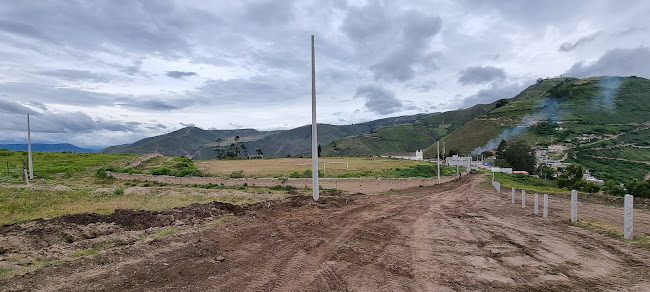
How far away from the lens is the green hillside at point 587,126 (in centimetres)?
8525

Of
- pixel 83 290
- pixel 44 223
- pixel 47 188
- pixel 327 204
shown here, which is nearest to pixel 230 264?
pixel 83 290

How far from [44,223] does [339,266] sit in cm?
918

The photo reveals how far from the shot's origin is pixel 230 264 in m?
6.83

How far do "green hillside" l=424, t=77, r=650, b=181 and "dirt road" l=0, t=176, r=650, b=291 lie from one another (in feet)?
259

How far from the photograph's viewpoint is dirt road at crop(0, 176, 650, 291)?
5.68 m

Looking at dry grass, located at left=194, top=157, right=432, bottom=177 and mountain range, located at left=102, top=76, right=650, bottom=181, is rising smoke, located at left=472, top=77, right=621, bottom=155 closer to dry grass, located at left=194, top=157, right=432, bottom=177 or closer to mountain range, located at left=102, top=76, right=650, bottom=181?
mountain range, located at left=102, top=76, right=650, bottom=181

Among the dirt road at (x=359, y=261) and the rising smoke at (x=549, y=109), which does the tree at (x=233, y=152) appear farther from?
the dirt road at (x=359, y=261)

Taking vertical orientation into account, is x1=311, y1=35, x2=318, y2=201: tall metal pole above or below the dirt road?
above

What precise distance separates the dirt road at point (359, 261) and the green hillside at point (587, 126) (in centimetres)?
7908

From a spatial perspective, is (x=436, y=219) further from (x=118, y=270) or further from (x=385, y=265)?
(x=118, y=270)

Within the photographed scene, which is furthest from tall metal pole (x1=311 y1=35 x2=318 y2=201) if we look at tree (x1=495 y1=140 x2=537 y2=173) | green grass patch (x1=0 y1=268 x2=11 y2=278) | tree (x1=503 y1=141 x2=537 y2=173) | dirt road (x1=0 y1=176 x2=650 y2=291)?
tree (x1=503 y1=141 x2=537 y2=173)

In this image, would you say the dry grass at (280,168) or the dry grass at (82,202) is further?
the dry grass at (280,168)

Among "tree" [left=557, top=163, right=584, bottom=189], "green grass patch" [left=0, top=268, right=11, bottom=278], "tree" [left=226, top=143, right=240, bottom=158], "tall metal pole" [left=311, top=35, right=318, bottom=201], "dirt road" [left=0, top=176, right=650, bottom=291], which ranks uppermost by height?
"tall metal pole" [left=311, top=35, right=318, bottom=201]

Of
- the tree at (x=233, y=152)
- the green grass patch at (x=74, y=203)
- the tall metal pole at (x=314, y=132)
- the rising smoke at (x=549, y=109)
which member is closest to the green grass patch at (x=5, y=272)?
the green grass patch at (x=74, y=203)
